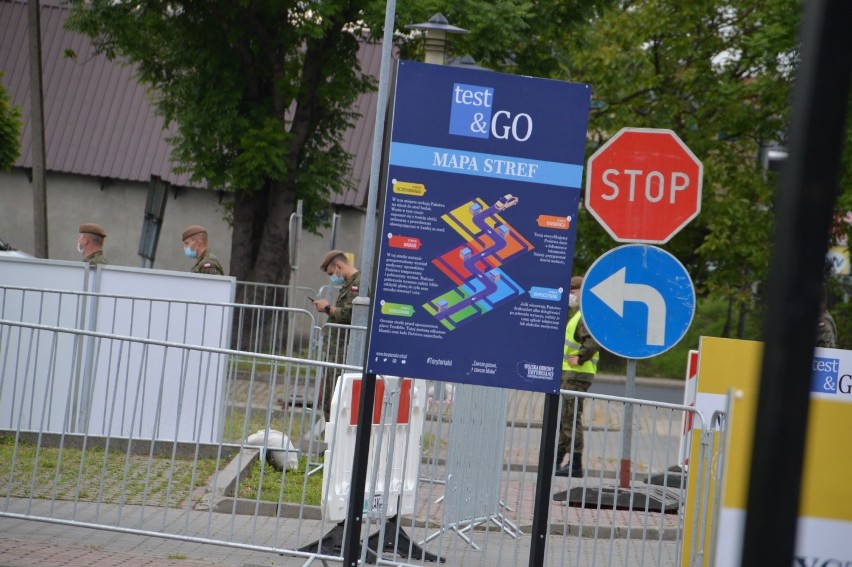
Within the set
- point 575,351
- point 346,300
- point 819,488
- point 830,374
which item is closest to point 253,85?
point 346,300

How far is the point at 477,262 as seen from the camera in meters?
6.15

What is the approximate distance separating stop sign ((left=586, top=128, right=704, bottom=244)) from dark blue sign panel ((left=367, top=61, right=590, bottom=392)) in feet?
9.05

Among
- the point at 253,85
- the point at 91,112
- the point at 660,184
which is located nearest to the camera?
the point at 660,184

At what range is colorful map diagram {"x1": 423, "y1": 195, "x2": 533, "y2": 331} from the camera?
614cm

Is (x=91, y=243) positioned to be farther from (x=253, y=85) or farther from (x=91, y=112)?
(x=91, y=112)

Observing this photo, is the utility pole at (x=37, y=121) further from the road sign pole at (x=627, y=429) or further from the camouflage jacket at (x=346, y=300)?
the road sign pole at (x=627, y=429)

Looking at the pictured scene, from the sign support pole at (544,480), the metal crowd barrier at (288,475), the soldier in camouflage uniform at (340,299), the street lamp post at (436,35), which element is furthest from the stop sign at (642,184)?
the soldier in camouflage uniform at (340,299)

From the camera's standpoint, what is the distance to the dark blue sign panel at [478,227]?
610cm

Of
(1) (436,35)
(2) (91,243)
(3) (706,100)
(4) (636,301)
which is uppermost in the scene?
(3) (706,100)

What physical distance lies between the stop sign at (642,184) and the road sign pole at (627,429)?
974 mm

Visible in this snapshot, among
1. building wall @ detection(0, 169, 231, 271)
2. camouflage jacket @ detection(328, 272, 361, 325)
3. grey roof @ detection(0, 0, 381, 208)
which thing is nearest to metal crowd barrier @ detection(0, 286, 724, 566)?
camouflage jacket @ detection(328, 272, 361, 325)

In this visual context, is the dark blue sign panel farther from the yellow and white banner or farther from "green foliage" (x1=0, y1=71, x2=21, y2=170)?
"green foliage" (x1=0, y1=71, x2=21, y2=170)

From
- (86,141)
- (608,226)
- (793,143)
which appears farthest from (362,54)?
(793,143)

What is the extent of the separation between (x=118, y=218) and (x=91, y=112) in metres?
2.97
